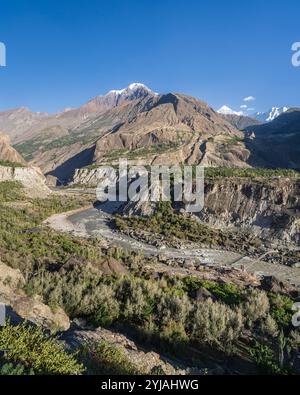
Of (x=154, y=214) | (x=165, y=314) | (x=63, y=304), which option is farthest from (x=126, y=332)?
(x=154, y=214)

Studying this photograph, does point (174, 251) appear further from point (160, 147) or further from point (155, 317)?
point (160, 147)

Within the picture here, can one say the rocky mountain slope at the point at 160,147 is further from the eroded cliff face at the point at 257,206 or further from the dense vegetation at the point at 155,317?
the dense vegetation at the point at 155,317

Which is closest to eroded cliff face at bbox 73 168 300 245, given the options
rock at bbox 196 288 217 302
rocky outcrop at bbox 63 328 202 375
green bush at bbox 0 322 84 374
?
rock at bbox 196 288 217 302

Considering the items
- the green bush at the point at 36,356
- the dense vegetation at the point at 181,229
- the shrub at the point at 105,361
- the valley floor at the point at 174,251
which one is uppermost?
the green bush at the point at 36,356

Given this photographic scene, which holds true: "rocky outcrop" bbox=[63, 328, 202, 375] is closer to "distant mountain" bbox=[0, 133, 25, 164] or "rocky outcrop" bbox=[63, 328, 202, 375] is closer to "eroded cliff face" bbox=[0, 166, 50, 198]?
"eroded cliff face" bbox=[0, 166, 50, 198]

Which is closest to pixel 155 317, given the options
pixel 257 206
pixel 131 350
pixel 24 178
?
pixel 131 350

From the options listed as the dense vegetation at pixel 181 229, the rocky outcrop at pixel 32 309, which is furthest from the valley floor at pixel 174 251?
the rocky outcrop at pixel 32 309
